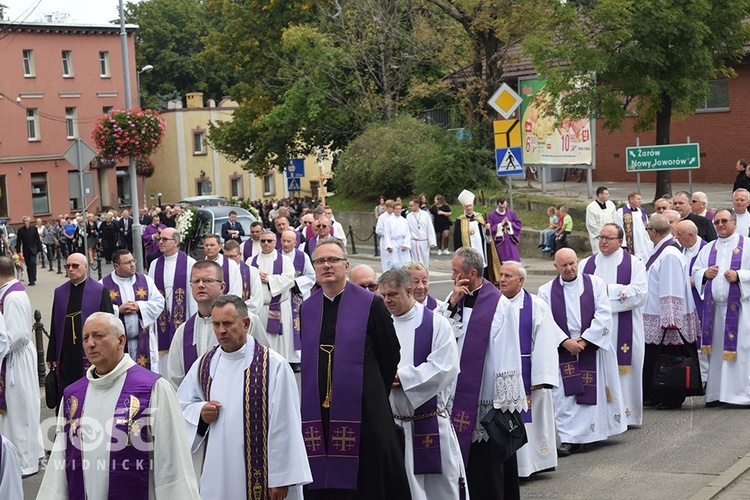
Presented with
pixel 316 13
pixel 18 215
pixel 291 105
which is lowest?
pixel 18 215

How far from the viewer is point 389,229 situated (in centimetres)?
2369

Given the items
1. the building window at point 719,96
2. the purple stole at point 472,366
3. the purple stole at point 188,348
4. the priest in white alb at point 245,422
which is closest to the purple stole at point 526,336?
the purple stole at point 472,366

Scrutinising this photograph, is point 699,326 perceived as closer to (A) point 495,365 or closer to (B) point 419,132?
(A) point 495,365

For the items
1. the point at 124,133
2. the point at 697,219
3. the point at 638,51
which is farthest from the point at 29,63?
the point at 697,219

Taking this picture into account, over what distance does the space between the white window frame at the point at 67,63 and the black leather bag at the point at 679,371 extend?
52.7 m

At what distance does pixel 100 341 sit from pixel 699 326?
8.19 m

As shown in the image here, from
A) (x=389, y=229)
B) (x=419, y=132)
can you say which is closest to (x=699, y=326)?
(x=389, y=229)

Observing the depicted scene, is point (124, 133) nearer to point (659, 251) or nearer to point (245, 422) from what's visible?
point (659, 251)

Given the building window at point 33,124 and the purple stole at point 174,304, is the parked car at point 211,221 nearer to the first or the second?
the purple stole at point 174,304

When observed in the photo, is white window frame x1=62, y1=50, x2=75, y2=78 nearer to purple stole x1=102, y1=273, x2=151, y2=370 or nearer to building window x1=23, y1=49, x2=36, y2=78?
building window x1=23, y1=49, x2=36, y2=78

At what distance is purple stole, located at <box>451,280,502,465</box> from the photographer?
7.84 meters

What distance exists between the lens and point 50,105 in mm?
59375

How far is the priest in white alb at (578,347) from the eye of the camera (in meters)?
10.1

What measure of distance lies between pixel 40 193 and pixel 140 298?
49533 millimetres
